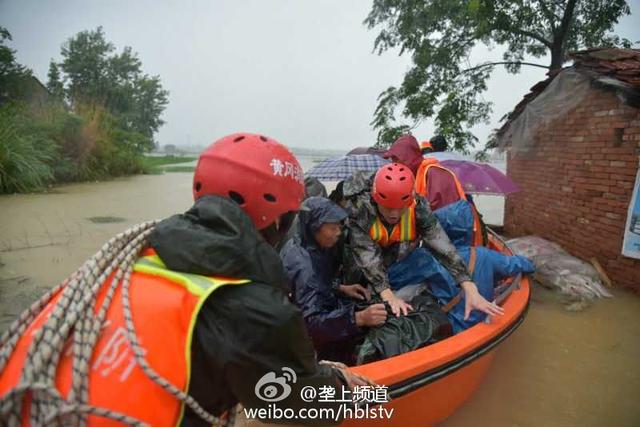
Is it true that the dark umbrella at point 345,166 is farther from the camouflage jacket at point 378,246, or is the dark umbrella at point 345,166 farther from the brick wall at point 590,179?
the brick wall at point 590,179

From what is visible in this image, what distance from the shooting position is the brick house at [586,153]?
4.44 meters

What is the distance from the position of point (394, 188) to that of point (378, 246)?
1.32ft

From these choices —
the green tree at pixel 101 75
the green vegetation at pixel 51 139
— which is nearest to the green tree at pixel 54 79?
the green tree at pixel 101 75

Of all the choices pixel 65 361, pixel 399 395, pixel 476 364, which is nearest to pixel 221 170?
pixel 65 361

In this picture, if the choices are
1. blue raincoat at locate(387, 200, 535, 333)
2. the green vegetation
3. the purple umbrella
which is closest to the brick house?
the purple umbrella

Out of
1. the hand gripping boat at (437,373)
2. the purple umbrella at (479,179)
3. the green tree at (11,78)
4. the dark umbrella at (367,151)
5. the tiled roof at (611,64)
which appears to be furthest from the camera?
the green tree at (11,78)

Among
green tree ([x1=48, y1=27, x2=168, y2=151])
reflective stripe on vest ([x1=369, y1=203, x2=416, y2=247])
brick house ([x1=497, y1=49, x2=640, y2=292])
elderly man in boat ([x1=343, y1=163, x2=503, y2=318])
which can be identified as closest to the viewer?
elderly man in boat ([x1=343, y1=163, x2=503, y2=318])

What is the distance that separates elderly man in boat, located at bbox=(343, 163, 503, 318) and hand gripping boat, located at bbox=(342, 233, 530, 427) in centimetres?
19

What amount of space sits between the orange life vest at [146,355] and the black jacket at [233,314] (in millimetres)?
45

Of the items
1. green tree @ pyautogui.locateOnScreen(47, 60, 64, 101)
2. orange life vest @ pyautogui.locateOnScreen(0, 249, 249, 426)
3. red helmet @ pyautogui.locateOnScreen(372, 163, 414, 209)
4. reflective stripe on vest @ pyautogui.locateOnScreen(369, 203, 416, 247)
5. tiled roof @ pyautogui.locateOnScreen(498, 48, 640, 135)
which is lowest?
reflective stripe on vest @ pyautogui.locateOnScreen(369, 203, 416, 247)

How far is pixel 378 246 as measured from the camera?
2570mm

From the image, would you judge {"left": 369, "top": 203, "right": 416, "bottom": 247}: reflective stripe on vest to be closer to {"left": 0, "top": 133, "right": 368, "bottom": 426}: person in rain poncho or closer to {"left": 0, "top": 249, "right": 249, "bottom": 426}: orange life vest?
{"left": 0, "top": 133, "right": 368, "bottom": 426}: person in rain poncho

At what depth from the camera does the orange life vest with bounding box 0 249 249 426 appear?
791 millimetres

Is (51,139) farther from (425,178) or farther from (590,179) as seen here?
(590,179)
